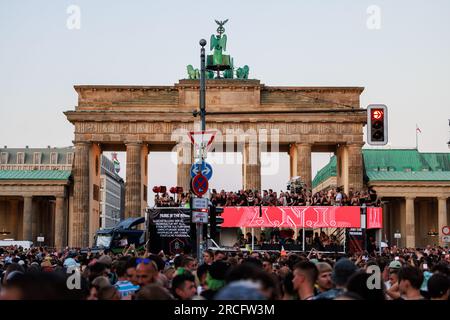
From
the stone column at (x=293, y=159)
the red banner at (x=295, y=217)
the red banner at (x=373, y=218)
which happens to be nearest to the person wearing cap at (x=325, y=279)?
the red banner at (x=373, y=218)

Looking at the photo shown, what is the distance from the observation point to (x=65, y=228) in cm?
9231

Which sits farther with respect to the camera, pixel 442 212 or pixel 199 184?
pixel 442 212

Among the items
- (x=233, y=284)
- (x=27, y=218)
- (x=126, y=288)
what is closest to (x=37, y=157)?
(x=27, y=218)

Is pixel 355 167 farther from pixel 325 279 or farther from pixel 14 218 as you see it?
pixel 325 279

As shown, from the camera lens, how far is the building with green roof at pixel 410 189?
4050 inches

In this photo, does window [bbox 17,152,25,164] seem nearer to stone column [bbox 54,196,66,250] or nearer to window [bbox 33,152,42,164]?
window [bbox 33,152,42,164]

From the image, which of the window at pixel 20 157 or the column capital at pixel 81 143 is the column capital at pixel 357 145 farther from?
the window at pixel 20 157

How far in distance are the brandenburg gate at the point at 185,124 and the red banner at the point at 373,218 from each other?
37.7 meters

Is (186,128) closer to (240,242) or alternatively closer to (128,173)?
(128,173)

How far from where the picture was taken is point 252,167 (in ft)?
286

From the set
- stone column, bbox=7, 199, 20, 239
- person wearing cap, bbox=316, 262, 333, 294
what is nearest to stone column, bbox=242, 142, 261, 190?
stone column, bbox=7, 199, 20, 239

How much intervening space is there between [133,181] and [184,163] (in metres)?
5.41
